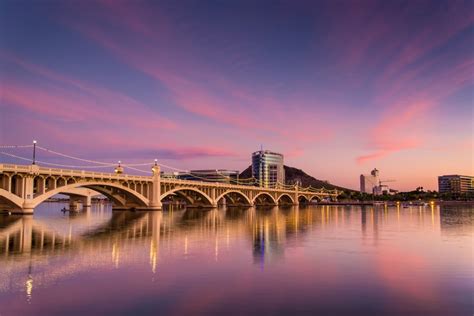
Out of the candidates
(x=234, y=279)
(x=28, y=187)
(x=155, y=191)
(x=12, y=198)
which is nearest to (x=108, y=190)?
(x=155, y=191)

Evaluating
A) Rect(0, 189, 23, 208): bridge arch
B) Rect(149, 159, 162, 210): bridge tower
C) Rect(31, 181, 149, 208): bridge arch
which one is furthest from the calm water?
Rect(149, 159, 162, 210): bridge tower

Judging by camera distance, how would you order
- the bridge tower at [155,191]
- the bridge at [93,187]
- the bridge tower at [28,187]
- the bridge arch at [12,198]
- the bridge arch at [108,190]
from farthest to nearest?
1. the bridge tower at [155,191]
2. the bridge arch at [108,190]
3. the bridge tower at [28,187]
4. the bridge at [93,187]
5. the bridge arch at [12,198]

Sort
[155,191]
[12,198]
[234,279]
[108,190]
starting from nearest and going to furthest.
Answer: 1. [234,279]
2. [12,198]
3. [108,190]
4. [155,191]

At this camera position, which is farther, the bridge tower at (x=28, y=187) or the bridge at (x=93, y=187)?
the bridge tower at (x=28, y=187)

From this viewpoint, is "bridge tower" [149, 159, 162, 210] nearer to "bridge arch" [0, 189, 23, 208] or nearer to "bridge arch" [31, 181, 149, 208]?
"bridge arch" [31, 181, 149, 208]

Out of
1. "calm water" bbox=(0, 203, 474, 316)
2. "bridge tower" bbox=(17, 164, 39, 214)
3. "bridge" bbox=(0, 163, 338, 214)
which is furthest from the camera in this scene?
"bridge tower" bbox=(17, 164, 39, 214)

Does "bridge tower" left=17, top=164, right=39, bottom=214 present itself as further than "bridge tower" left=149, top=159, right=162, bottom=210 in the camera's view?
No

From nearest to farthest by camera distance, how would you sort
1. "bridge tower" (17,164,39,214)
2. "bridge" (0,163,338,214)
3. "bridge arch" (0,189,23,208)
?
"bridge arch" (0,189,23,208) < "bridge" (0,163,338,214) < "bridge tower" (17,164,39,214)

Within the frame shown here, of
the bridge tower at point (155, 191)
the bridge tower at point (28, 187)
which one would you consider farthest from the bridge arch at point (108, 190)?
the bridge tower at point (28, 187)

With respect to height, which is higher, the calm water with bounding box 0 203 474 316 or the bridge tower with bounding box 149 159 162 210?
the bridge tower with bounding box 149 159 162 210

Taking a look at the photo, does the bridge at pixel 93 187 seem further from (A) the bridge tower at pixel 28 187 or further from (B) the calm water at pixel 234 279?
(B) the calm water at pixel 234 279

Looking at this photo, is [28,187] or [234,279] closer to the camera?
[234,279]

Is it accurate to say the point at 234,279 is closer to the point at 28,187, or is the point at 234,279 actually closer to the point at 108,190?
the point at 28,187

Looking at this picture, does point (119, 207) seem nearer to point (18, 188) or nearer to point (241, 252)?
point (18, 188)
